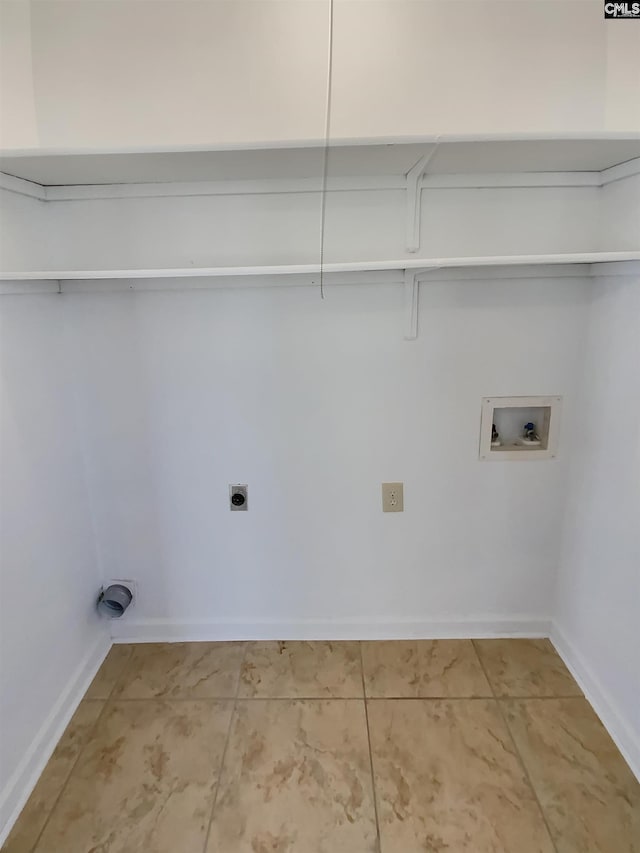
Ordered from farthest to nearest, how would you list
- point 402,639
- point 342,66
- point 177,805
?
point 402,639 < point 342,66 < point 177,805

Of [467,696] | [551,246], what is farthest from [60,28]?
[467,696]

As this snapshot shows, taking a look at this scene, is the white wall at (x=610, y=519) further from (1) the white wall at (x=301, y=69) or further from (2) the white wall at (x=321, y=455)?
(1) the white wall at (x=301, y=69)

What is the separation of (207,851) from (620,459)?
1471 millimetres

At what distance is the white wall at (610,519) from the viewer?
1384mm

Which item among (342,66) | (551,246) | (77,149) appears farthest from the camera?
(551,246)

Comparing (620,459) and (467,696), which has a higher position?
(620,459)

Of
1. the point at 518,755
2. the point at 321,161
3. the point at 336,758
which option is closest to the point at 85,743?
the point at 336,758

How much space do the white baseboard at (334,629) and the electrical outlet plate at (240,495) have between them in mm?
443

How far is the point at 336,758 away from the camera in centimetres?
142

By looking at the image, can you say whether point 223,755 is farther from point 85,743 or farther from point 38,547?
point 38,547

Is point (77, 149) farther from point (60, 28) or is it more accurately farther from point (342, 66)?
point (342, 66)

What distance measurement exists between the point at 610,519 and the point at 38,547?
167cm

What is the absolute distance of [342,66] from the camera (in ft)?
4.64

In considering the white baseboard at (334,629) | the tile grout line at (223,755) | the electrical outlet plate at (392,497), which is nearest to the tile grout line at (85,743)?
the white baseboard at (334,629)
